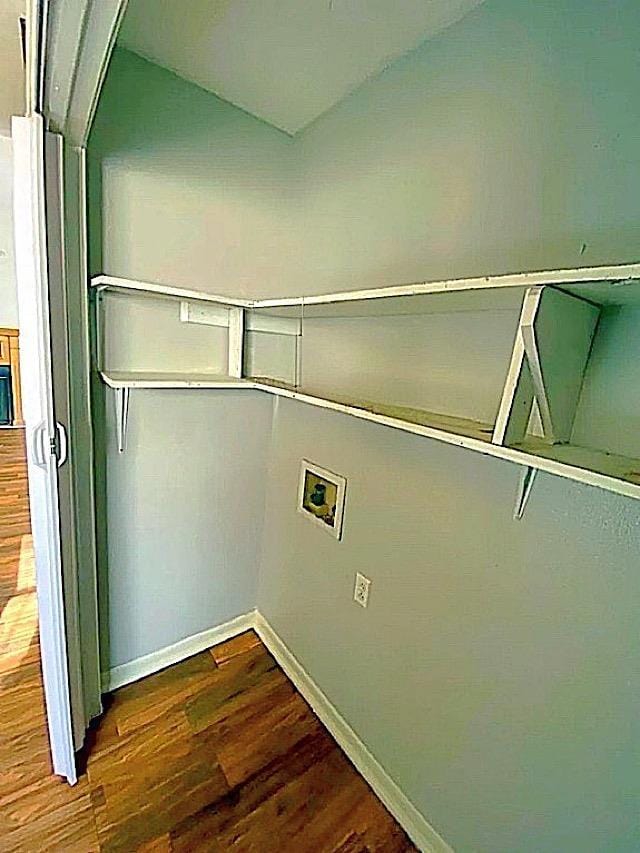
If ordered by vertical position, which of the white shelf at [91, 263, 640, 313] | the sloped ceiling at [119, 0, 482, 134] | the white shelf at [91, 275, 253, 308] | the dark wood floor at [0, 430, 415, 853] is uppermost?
the sloped ceiling at [119, 0, 482, 134]

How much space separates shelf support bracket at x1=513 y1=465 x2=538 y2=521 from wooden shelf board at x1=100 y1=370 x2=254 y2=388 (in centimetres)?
106

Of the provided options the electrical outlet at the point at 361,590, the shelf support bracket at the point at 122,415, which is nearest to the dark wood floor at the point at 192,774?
the electrical outlet at the point at 361,590

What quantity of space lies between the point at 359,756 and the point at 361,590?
59 cm

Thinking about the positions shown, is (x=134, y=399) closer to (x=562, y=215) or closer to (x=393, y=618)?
(x=393, y=618)

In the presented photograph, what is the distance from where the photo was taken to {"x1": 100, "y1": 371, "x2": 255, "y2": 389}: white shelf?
1.48 metres

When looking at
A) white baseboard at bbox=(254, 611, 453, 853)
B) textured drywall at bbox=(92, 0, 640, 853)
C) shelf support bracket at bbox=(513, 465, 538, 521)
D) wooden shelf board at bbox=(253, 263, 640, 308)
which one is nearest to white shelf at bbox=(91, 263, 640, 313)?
wooden shelf board at bbox=(253, 263, 640, 308)

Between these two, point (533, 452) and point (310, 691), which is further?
point (310, 691)

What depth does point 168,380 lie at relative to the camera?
62.5 inches

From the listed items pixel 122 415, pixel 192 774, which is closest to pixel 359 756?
pixel 192 774

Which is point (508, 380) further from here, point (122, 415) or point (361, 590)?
point (122, 415)

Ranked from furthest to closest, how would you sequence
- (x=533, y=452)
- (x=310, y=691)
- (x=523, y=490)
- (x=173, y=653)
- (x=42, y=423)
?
(x=173, y=653), (x=310, y=691), (x=42, y=423), (x=523, y=490), (x=533, y=452)

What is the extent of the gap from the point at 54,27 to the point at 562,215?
1.02 metres

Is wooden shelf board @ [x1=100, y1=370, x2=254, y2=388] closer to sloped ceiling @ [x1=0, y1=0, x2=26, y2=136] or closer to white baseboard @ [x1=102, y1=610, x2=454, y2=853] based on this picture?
sloped ceiling @ [x1=0, y1=0, x2=26, y2=136]

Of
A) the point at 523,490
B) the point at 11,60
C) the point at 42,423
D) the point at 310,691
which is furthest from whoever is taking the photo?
the point at 310,691
